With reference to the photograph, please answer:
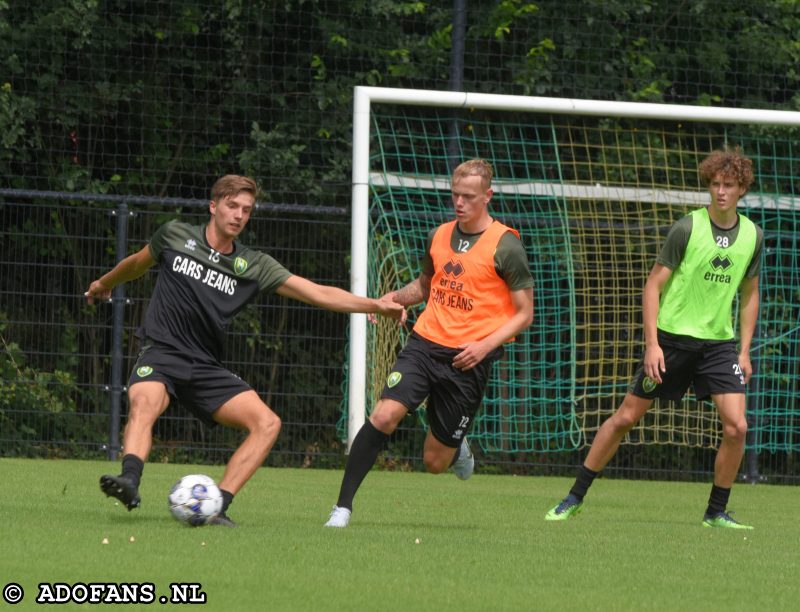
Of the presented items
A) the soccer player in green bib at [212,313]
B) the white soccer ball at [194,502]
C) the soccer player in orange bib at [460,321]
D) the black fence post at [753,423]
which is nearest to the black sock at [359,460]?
the soccer player in orange bib at [460,321]

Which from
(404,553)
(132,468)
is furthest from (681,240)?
(132,468)

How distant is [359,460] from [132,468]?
4.19ft

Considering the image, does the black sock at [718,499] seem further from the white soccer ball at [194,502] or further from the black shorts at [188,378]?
the white soccer ball at [194,502]

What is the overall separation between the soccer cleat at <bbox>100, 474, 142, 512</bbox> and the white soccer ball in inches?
9.4

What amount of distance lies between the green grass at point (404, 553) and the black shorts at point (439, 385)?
0.57 metres

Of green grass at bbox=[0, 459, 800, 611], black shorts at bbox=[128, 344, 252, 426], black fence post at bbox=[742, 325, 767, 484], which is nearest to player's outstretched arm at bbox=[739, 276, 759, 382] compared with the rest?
green grass at bbox=[0, 459, 800, 611]

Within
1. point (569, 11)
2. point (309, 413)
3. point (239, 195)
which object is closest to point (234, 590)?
point (239, 195)

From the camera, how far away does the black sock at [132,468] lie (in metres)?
6.96

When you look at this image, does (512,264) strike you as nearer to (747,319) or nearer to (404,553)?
(747,319)

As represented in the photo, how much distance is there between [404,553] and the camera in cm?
650

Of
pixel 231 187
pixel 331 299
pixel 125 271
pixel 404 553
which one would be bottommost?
pixel 404 553

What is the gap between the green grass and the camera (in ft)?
17.5

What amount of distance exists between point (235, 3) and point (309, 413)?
452 cm

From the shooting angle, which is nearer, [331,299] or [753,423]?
[331,299]
